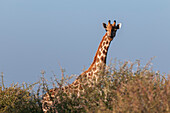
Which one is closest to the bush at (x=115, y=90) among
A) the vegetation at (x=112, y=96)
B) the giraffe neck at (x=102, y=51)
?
the vegetation at (x=112, y=96)

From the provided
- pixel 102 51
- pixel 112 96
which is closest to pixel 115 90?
pixel 112 96

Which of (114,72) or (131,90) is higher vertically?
(114,72)

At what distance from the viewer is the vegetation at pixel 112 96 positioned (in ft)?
18.3

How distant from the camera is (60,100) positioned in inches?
323

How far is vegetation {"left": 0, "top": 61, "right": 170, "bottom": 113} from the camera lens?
5582 mm

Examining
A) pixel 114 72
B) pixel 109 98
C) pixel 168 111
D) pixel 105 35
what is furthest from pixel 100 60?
pixel 168 111

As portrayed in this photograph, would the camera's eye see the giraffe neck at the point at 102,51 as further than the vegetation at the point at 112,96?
Yes

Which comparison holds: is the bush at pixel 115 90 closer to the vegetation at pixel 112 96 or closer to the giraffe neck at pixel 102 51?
the vegetation at pixel 112 96

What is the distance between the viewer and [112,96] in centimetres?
722

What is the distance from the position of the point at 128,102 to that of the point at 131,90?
0.49 m

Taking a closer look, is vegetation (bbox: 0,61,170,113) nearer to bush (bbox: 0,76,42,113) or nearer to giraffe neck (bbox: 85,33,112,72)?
bush (bbox: 0,76,42,113)

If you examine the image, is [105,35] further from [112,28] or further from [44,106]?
[44,106]

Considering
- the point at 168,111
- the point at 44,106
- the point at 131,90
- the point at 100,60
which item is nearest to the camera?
the point at 168,111

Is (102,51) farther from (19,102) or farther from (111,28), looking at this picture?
(19,102)
